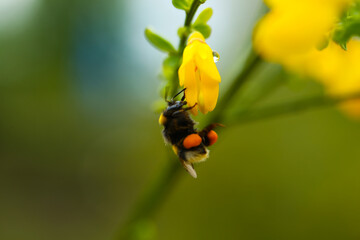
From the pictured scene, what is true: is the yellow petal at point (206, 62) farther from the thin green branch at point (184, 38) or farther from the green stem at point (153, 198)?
the green stem at point (153, 198)

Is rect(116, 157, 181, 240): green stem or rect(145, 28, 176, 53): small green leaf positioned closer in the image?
rect(145, 28, 176, 53): small green leaf

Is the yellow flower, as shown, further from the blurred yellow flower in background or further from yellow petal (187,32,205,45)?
the blurred yellow flower in background

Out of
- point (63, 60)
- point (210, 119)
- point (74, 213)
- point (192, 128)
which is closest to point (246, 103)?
point (210, 119)

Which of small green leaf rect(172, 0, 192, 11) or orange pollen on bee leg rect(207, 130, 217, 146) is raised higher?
small green leaf rect(172, 0, 192, 11)

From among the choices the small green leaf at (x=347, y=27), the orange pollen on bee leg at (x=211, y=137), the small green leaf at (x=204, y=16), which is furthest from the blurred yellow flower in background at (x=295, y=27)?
the orange pollen on bee leg at (x=211, y=137)

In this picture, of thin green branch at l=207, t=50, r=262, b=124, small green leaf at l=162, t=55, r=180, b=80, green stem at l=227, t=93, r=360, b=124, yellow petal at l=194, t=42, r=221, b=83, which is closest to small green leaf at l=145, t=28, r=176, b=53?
small green leaf at l=162, t=55, r=180, b=80

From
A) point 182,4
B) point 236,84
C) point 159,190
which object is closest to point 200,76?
point 182,4

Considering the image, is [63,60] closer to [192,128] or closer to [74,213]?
[74,213]
